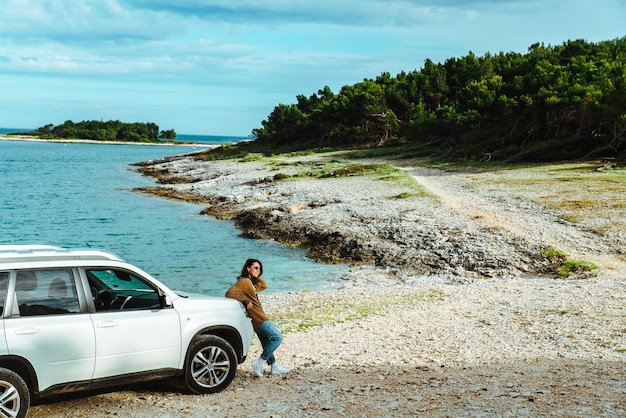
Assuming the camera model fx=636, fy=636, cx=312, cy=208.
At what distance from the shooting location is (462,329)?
14.6 m

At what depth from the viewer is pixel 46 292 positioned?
8273 millimetres

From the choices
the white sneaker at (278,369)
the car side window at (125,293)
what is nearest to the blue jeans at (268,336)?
the white sneaker at (278,369)

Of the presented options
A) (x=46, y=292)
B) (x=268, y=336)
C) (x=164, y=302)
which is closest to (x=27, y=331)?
(x=46, y=292)

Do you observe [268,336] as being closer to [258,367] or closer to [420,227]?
[258,367]

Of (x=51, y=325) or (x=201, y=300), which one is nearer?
(x=51, y=325)

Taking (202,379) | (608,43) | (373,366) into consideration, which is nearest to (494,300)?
(373,366)

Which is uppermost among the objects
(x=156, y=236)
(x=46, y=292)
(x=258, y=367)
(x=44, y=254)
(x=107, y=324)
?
(x=44, y=254)

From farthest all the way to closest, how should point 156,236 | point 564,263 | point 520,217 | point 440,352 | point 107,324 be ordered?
point 156,236 < point 520,217 < point 564,263 < point 440,352 < point 107,324

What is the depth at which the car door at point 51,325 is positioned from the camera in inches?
310

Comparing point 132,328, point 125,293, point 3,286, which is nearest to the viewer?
point 3,286

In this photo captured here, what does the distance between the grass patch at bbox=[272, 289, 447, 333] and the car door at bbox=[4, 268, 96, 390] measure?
22.4 feet

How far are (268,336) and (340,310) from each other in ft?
21.9

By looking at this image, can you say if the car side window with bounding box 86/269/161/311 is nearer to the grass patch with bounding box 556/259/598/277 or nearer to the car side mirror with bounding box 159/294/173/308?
the car side mirror with bounding box 159/294/173/308

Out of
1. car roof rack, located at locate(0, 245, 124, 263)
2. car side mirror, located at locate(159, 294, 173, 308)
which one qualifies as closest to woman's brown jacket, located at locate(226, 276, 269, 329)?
car side mirror, located at locate(159, 294, 173, 308)
